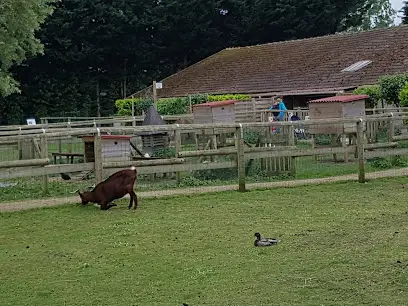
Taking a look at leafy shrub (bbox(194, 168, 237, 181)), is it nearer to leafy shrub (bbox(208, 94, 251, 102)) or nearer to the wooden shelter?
the wooden shelter

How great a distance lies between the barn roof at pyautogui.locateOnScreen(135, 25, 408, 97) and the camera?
31.4 m

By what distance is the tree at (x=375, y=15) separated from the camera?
5297cm

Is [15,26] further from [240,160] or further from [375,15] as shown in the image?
[375,15]

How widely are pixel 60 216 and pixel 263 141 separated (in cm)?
692

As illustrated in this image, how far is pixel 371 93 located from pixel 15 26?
43.1 feet

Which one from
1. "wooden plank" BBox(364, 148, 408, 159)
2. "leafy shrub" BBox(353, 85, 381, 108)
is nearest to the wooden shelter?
"leafy shrub" BBox(353, 85, 381, 108)

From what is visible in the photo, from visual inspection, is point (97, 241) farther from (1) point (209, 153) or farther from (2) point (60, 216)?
(1) point (209, 153)

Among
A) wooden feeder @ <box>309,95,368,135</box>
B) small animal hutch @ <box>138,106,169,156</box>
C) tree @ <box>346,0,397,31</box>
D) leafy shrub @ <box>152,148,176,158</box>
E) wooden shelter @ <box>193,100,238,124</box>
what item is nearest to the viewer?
leafy shrub @ <box>152,148,176,158</box>

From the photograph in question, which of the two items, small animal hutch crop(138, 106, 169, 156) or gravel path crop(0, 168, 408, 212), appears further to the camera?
small animal hutch crop(138, 106, 169, 156)

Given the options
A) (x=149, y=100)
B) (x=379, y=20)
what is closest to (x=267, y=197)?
(x=149, y=100)

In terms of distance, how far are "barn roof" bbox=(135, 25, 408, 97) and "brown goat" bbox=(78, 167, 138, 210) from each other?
784 inches

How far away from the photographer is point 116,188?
11680 mm

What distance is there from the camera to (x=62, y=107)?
46.7 metres

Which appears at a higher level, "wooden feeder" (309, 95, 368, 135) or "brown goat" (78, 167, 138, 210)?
"wooden feeder" (309, 95, 368, 135)
